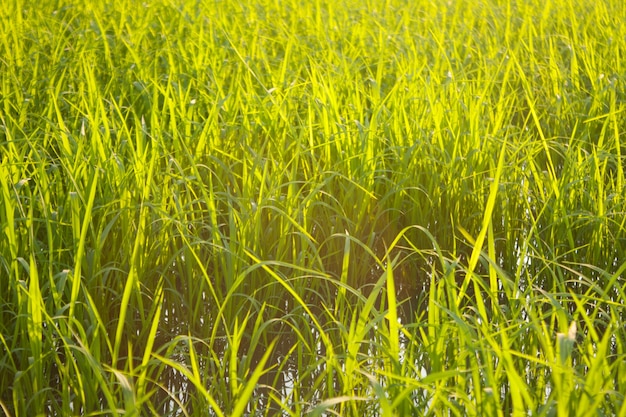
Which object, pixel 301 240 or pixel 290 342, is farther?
pixel 301 240

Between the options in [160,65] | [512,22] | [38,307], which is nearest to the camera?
[38,307]

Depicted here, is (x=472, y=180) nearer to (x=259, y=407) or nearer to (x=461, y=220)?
(x=461, y=220)

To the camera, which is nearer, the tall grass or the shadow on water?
the tall grass

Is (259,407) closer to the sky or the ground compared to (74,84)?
Answer: closer to the ground

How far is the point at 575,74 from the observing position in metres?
3.45

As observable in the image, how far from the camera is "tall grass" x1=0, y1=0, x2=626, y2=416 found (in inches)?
58.3

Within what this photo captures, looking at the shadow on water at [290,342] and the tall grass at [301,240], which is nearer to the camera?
the tall grass at [301,240]

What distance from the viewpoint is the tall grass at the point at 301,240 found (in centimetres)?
148

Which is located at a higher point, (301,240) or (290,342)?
(301,240)

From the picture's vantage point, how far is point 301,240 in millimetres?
2088

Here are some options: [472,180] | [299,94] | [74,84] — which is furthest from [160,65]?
[472,180]

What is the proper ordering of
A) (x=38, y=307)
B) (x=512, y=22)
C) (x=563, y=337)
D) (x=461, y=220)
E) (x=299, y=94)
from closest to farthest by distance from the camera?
(x=563, y=337)
(x=38, y=307)
(x=461, y=220)
(x=299, y=94)
(x=512, y=22)

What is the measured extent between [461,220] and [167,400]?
1029 mm

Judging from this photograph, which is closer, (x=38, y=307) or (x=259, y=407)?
(x=38, y=307)
